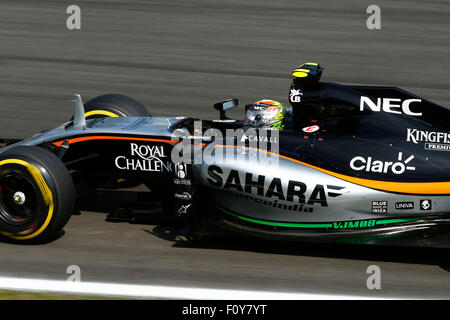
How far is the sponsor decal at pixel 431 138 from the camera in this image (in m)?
6.21

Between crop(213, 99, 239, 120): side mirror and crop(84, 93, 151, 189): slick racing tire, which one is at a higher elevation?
crop(213, 99, 239, 120): side mirror

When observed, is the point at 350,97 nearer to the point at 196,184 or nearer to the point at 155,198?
the point at 196,184

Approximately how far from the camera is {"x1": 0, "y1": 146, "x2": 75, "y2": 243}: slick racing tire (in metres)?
6.30

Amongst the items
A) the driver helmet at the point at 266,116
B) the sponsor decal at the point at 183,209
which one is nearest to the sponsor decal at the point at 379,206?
the driver helmet at the point at 266,116

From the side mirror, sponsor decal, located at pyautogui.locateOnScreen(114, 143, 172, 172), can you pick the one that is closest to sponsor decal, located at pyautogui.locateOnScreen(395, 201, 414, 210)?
sponsor decal, located at pyautogui.locateOnScreen(114, 143, 172, 172)

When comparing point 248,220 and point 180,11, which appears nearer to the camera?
point 248,220

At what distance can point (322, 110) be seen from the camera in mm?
6621

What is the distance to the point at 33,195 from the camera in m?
6.47

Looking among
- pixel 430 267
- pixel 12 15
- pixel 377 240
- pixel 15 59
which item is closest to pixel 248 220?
pixel 377 240

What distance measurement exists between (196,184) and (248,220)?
56 cm

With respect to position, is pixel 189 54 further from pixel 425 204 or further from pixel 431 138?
pixel 425 204

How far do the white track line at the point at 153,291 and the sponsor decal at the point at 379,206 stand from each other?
80cm

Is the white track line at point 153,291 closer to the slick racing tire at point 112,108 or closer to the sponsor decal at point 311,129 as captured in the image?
the sponsor decal at point 311,129

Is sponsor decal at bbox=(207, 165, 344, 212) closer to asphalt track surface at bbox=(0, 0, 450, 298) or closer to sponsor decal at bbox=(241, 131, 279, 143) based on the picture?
sponsor decal at bbox=(241, 131, 279, 143)
